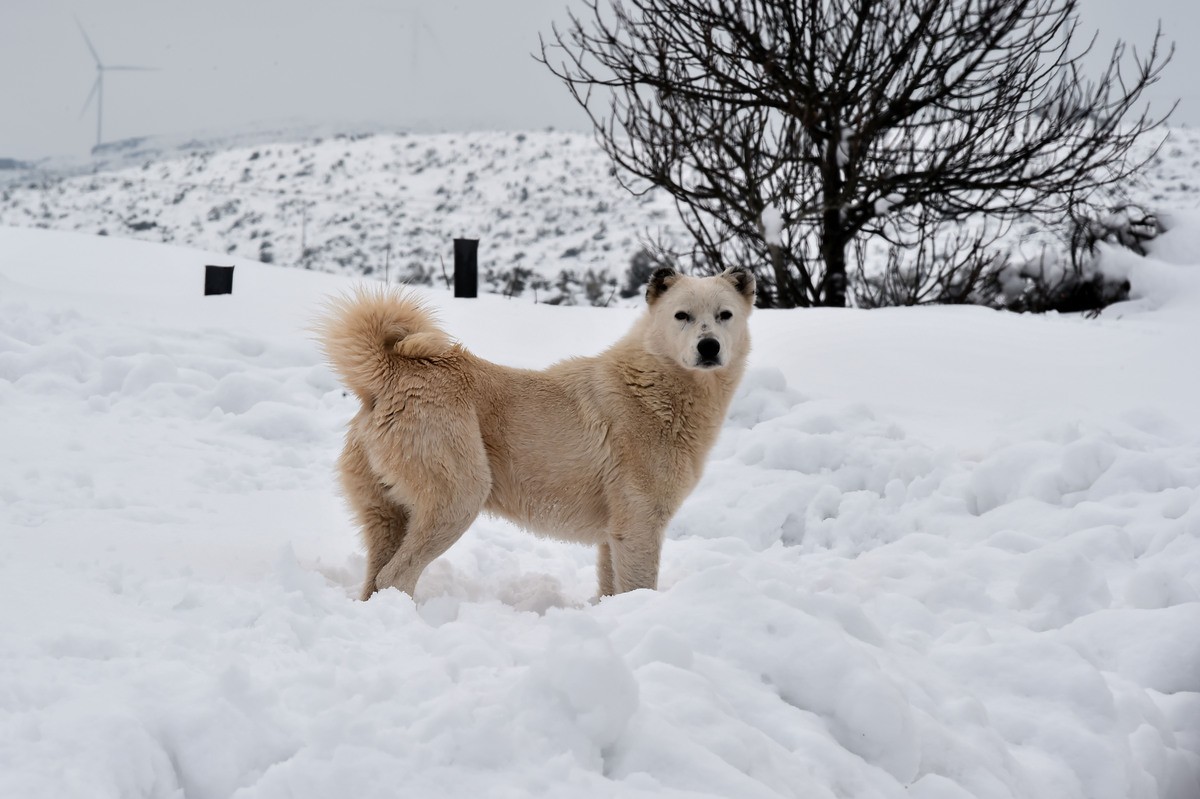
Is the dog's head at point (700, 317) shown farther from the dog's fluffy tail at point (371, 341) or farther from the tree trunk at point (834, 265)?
the tree trunk at point (834, 265)

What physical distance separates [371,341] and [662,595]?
178 cm

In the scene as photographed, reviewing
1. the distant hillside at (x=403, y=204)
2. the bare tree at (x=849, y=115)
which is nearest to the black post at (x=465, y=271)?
the bare tree at (x=849, y=115)

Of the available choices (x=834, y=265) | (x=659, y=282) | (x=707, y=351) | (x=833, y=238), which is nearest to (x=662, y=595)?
(x=707, y=351)

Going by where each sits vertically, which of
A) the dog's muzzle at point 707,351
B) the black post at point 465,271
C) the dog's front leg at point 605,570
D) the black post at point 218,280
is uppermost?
the black post at point 465,271

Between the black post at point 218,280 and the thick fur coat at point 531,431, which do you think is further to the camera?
the black post at point 218,280

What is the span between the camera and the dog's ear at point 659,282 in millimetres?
4898

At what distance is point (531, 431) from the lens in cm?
434

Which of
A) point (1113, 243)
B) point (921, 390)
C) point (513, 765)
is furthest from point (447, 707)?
point (1113, 243)

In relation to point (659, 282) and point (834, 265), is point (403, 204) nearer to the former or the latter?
point (834, 265)

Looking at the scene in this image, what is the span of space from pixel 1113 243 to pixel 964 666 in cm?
1090

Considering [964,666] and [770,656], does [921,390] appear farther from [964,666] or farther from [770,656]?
[770,656]

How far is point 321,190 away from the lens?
2995cm

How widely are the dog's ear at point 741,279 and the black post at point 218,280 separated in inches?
257

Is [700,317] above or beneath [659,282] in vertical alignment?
beneath
